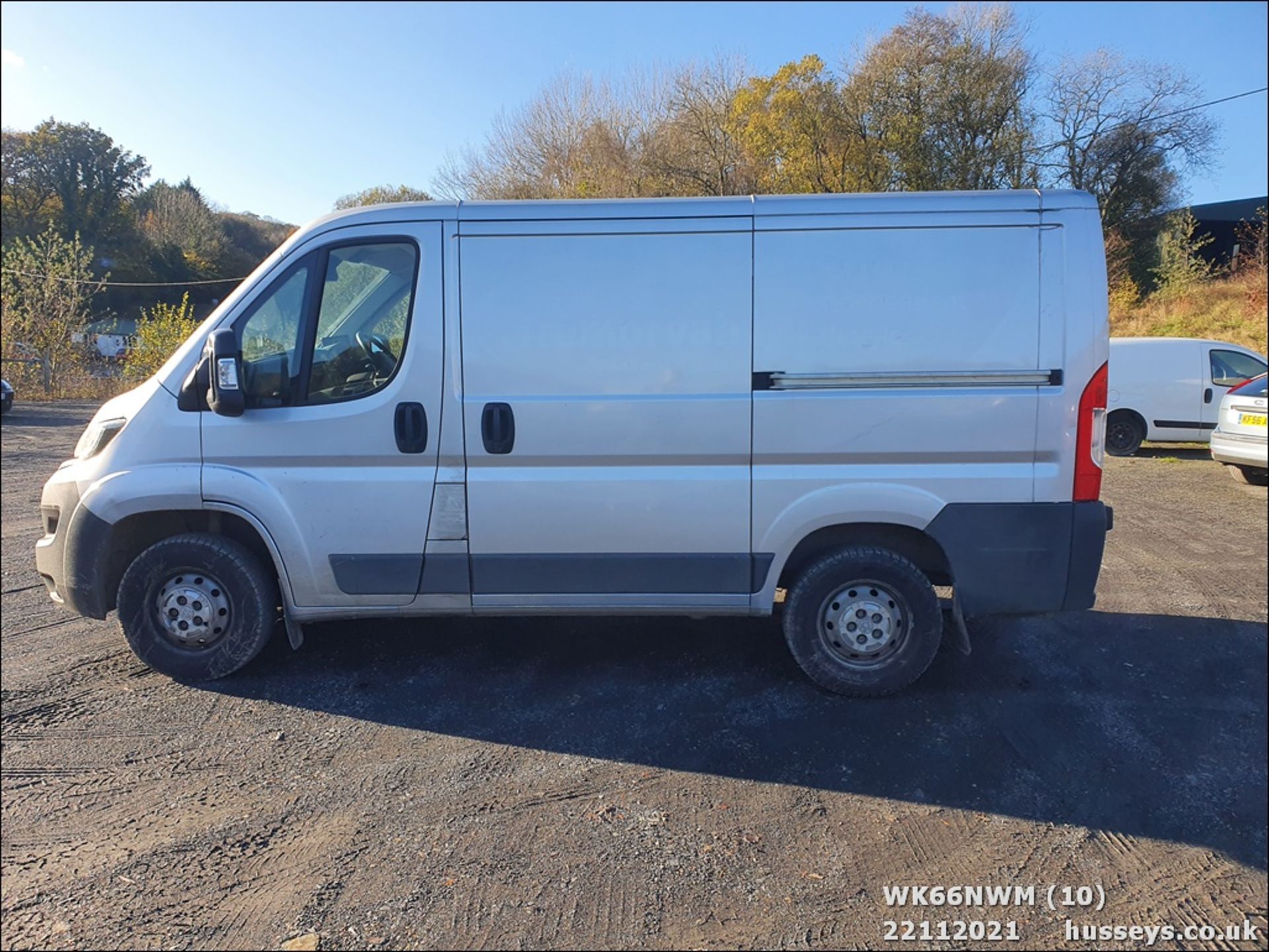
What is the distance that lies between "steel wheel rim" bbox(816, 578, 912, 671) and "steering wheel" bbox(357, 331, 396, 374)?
2.45 m

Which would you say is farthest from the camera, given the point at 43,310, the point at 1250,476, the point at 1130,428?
the point at 43,310

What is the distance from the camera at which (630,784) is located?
3.18 metres

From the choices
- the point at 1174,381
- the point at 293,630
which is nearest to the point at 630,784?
the point at 293,630

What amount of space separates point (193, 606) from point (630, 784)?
8.21 ft

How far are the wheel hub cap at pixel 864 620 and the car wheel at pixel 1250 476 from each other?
2.13m

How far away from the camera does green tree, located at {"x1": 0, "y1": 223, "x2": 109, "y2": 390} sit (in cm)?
2428

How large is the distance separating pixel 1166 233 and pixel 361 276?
48.2ft

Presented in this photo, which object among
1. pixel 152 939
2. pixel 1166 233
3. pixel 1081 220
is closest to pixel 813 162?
pixel 1166 233

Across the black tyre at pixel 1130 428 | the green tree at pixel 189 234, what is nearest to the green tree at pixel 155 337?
the black tyre at pixel 1130 428

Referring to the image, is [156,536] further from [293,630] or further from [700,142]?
[700,142]

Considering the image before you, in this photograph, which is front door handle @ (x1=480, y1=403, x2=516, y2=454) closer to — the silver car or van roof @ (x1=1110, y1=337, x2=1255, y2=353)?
the silver car

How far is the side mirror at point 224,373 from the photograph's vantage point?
12.2ft

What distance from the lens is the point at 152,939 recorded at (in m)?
2.36

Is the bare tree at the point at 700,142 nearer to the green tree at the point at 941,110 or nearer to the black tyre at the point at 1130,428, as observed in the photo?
the green tree at the point at 941,110
